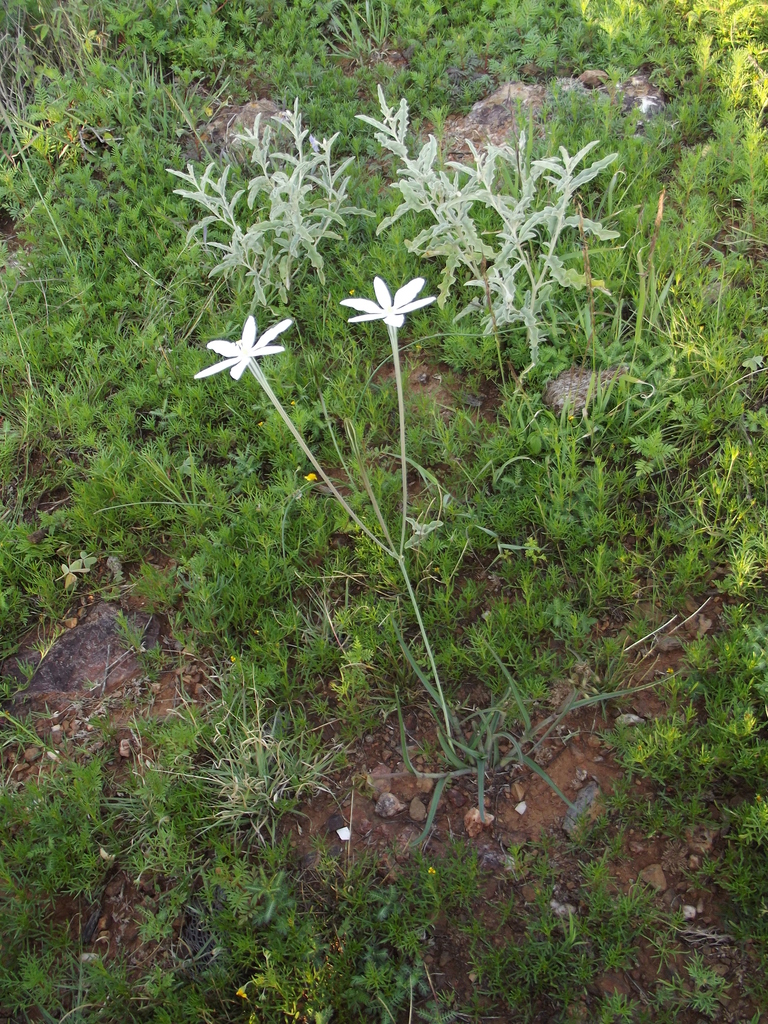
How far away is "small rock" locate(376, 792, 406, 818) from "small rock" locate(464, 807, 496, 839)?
0.64 feet

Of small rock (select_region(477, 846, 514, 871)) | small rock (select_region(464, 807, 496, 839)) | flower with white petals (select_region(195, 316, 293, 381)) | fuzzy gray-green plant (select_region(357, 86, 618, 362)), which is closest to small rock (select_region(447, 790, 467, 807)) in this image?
small rock (select_region(464, 807, 496, 839))

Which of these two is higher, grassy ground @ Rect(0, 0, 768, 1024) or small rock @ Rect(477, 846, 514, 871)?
grassy ground @ Rect(0, 0, 768, 1024)

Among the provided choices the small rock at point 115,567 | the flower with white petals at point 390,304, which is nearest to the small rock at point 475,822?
the flower with white petals at point 390,304

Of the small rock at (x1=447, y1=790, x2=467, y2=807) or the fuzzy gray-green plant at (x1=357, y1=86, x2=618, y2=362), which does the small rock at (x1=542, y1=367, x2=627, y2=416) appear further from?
the small rock at (x1=447, y1=790, x2=467, y2=807)

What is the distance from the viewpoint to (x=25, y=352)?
3482mm

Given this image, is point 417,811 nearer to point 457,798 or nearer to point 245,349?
point 457,798

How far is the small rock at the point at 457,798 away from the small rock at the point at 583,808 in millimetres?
299

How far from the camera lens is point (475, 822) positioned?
2234 millimetres

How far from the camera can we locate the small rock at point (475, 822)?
2221 mm

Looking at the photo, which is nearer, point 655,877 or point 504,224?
point 655,877

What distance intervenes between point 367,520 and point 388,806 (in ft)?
3.27

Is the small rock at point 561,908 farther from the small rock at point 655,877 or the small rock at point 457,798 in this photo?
the small rock at point 457,798

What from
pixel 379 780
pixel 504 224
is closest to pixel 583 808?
pixel 379 780

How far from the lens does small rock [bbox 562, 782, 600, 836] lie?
2193mm
